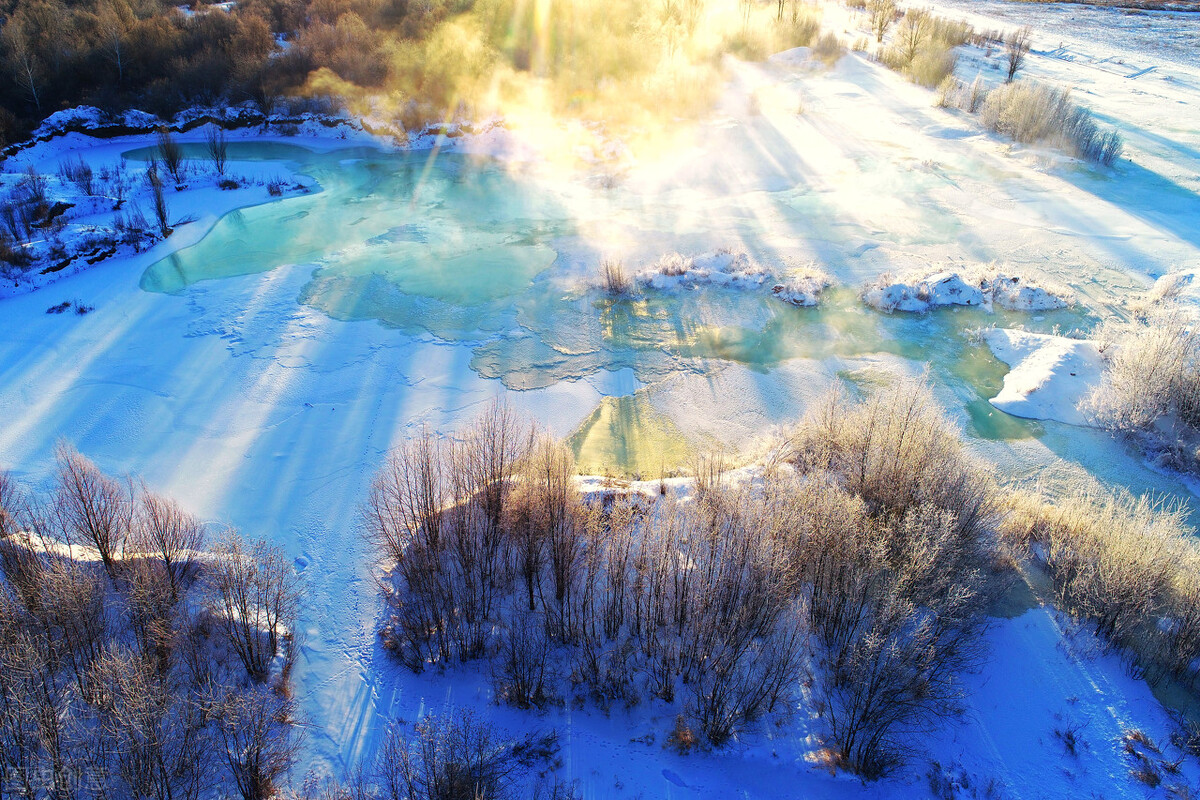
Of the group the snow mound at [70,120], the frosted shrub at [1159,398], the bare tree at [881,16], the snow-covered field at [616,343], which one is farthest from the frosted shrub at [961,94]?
the snow mound at [70,120]

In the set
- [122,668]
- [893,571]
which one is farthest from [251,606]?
[893,571]

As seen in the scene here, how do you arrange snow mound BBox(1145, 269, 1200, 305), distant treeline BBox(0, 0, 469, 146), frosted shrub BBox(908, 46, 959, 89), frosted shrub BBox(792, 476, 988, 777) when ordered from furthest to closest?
1. frosted shrub BBox(908, 46, 959, 89)
2. distant treeline BBox(0, 0, 469, 146)
3. snow mound BBox(1145, 269, 1200, 305)
4. frosted shrub BBox(792, 476, 988, 777)

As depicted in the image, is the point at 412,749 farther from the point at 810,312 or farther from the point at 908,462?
the point at 810,312

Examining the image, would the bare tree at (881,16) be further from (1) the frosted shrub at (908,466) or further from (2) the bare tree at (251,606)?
(2) the bare tree at (251,606)

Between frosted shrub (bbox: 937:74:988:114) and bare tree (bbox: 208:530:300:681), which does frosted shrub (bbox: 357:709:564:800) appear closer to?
bare tree (bbox: 208:530:300:681)

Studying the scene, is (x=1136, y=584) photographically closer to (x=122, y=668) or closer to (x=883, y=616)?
(x=883, y=616)

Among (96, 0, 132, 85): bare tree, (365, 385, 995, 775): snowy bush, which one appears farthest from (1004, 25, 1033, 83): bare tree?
(96, 0, 132, 85): bare tree
